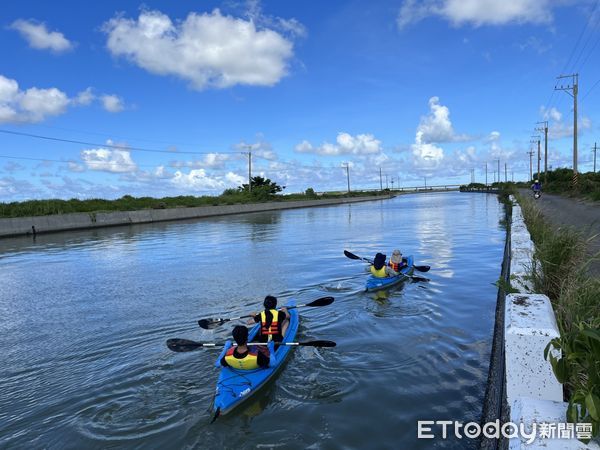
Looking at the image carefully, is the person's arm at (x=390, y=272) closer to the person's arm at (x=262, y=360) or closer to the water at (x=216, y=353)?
the water at (x=216, y=353)

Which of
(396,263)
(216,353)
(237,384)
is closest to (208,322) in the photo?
(216,353)

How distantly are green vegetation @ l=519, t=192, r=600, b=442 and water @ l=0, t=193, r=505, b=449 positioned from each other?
1.69 metres

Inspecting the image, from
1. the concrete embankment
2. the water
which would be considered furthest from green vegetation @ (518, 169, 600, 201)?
the concrete embankment

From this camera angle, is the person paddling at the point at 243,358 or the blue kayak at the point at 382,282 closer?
the person paddling at the point at 243,358

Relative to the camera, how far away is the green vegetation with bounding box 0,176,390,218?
39.7 meters

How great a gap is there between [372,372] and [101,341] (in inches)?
220

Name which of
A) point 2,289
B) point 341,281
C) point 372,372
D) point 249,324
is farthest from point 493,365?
point 2,289

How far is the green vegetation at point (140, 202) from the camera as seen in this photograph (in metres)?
39.7

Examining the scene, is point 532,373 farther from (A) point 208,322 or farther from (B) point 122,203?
(B) point 122,203

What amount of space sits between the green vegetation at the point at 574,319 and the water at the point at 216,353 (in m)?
1.69

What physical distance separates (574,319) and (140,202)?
54.9 m

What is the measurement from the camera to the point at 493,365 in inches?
261

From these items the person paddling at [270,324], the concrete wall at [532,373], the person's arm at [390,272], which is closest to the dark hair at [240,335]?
the person paddling at [270,324]

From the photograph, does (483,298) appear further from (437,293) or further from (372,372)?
(372,372)
